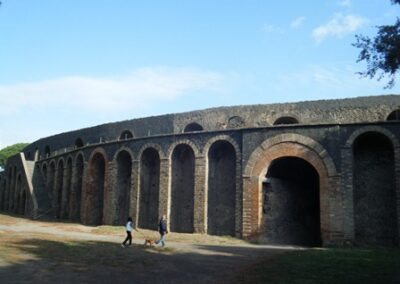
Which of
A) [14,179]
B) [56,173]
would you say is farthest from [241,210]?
[14,179]

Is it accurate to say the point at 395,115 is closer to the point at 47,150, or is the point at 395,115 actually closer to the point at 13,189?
the point at 47,150

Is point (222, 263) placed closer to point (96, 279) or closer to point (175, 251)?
point (175, 251)

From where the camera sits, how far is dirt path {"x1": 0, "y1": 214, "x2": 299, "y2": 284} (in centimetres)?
956

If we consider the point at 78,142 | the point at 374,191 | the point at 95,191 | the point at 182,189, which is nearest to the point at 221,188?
the point at 182,189

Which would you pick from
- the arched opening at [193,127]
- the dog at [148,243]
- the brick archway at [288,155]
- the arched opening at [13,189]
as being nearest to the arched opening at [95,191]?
the arched opening at [193,127]

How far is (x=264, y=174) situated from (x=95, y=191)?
481 inches

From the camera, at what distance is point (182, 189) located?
21922 millimetres

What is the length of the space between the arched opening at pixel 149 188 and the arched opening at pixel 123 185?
1477 mm

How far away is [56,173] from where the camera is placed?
3161 centimetres

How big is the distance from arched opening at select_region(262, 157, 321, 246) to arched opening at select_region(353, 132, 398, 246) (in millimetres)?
1966

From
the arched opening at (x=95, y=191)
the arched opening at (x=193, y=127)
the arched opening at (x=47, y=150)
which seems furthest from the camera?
the arched opening at (x=47, y=150)

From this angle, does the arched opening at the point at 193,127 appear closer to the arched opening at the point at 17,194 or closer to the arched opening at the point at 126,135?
the arched opening at the point at 126,135

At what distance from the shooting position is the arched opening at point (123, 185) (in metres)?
24.0

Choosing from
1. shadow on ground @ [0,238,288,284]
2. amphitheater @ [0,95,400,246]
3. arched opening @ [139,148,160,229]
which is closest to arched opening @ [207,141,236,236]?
amphitheater @ [0,95,400,246]
